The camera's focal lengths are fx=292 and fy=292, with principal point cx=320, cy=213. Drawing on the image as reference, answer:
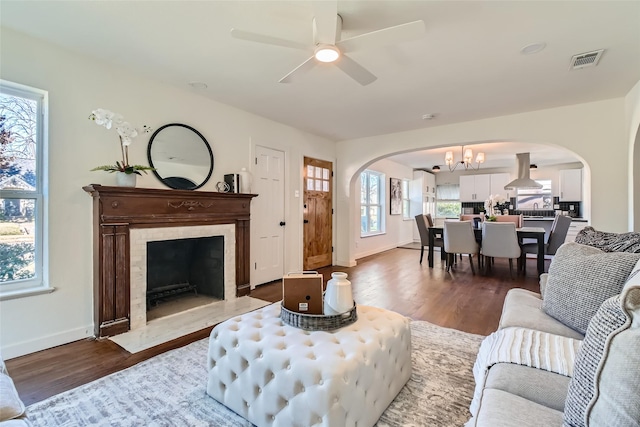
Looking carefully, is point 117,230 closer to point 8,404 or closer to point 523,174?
point 8,404

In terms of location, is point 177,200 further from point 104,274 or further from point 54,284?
point 54,284

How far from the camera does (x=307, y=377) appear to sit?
4.11ft

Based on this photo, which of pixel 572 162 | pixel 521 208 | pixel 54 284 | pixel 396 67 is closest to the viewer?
pixel 54 284

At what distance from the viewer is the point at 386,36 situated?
1.83 m

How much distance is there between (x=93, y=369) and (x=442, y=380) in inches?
92.6

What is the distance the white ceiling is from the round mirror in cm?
53

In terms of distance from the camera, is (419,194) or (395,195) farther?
(419,194)

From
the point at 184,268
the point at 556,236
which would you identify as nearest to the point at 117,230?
the point at 184,268

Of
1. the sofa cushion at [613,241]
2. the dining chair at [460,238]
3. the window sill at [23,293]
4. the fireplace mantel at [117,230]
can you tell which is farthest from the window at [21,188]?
the dining chair at [460,238]

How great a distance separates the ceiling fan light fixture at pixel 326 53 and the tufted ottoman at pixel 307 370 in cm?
178

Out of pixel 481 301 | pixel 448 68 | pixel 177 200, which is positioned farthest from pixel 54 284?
pixel 481 301

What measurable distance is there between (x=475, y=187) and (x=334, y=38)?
833 cm

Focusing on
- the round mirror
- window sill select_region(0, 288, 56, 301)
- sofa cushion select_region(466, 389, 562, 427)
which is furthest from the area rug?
the round mirror

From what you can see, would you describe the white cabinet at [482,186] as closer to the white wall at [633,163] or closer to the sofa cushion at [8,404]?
the white wall at [633,163]
